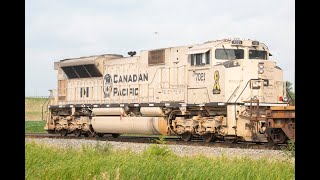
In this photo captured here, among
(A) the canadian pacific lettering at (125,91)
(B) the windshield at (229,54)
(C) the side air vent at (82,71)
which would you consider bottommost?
(A) the canadian pacific lettering at (125,91)

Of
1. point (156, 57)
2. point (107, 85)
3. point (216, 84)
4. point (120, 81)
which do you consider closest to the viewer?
point (216, 84)

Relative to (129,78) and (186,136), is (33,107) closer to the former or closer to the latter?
(129,78)

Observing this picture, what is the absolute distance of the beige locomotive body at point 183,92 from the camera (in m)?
15.4

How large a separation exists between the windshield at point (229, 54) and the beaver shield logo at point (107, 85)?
214 inches

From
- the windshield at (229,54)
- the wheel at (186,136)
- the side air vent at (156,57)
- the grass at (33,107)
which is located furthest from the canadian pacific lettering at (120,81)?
the grass at (33,107)

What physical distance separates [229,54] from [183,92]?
2039 millimetres

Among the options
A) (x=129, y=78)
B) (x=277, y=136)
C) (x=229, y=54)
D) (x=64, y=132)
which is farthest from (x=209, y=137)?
(x=64, y=132)

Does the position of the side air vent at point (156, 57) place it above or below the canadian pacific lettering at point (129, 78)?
above

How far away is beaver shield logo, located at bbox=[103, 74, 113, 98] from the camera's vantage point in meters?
20.0

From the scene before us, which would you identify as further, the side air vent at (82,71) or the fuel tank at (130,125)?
the side air vent at (82,71)

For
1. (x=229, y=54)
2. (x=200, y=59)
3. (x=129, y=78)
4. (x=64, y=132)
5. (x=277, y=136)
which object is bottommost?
(x=64, y=132)

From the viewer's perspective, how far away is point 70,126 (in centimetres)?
2200

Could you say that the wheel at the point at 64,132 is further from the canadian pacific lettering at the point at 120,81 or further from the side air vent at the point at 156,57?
the side air vent at the point at 156,57

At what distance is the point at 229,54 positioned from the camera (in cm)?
1605
